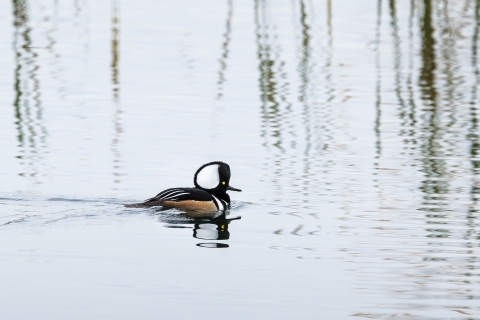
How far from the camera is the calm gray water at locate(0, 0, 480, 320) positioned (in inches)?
264

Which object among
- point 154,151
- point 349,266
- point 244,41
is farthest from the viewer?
point 244,41

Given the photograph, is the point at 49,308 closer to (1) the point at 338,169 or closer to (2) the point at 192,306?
(2) the point at 192,306

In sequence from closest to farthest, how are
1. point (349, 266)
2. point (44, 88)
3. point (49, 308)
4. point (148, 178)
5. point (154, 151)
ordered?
point (49, 308), point (349, 266), point (148, 178), point (154, 151), point (44, 88)

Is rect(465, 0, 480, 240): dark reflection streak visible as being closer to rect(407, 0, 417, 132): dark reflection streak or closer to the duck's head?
rect(407, 0, 417, 132): dark reflection streak

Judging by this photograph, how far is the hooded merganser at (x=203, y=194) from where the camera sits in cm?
922

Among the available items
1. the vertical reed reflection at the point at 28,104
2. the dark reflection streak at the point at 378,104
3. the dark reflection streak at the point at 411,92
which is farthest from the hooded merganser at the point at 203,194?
the dark reflection streak at the point at 411,92

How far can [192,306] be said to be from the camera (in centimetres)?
630

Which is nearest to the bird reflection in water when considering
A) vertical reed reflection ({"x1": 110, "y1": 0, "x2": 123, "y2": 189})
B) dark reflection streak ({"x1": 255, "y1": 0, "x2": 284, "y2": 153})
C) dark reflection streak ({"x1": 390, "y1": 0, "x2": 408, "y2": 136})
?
vertical reed reflection ({"x1": 110, "y1": 0, "x2": 123, "y2": 189})

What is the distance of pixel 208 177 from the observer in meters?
9.95

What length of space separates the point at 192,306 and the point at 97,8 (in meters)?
18.6

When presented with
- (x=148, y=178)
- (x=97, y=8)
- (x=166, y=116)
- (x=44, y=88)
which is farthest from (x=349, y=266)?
(x=97, y=8)

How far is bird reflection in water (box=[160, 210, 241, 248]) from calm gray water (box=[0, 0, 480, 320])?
Result: 0.13ft

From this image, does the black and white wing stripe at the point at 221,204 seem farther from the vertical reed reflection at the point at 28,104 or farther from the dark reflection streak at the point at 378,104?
the dark reflection streak at the point at 378,104

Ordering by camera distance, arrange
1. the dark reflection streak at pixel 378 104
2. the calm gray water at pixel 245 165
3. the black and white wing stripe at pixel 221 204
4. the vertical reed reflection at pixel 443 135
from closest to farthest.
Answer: the calm gray water at pixel 245 165
the vertical reed reflection at pixel 443 135
the black and white wing stripe at pixel 221 204
the dark reflection streak at pixel 378 104
